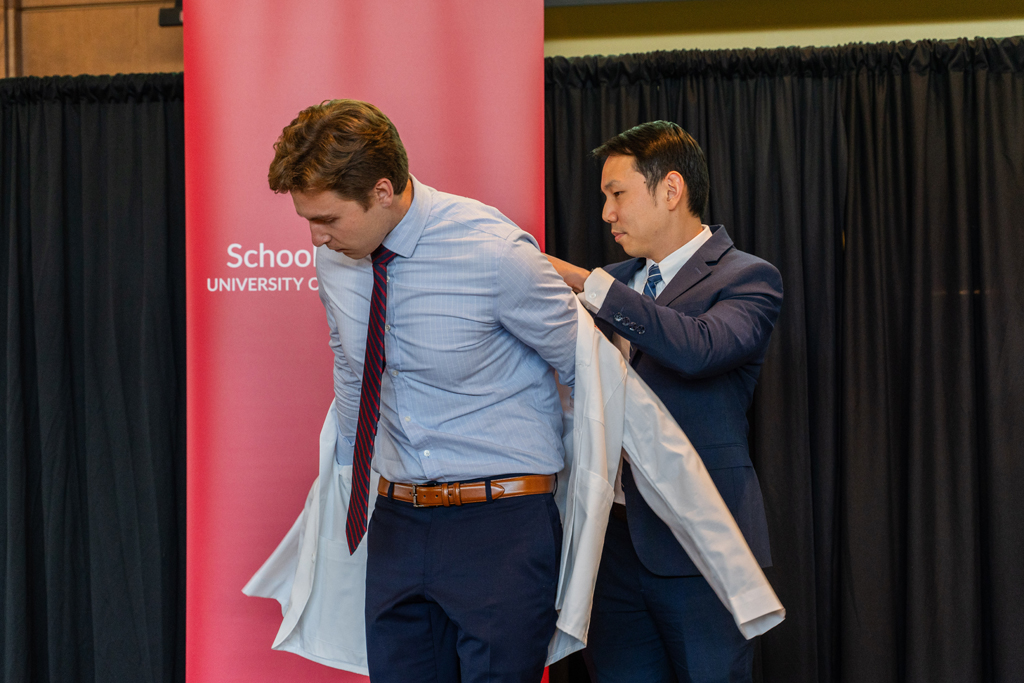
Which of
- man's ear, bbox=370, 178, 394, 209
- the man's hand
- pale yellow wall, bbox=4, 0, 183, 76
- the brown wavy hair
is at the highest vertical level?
pale yellow wall, bbox=4, 0, 183, 76

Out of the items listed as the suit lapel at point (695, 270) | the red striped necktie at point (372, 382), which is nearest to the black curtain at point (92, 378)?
the red striped necktie at point (372, 382)

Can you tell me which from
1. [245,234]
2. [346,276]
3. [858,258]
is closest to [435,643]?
[346,276]

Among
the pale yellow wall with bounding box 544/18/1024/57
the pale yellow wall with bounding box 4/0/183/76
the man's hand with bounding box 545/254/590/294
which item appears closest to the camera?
the man's hand with bounding box 545/254/590/294

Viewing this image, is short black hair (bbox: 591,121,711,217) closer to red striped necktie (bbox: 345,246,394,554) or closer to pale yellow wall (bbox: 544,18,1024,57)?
red striped necktie (bbox: 345,246,394,554)

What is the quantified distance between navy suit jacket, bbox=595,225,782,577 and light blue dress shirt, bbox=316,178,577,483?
0.22m

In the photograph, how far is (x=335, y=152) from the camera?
4.28 ft

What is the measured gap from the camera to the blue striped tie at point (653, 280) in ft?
6.40

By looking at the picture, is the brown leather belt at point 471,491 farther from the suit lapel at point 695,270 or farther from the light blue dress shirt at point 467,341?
the suit lapel at point 695,270

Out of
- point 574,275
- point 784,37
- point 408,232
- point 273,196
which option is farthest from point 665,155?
A: point 784,37

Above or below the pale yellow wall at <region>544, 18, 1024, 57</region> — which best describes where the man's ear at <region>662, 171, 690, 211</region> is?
below

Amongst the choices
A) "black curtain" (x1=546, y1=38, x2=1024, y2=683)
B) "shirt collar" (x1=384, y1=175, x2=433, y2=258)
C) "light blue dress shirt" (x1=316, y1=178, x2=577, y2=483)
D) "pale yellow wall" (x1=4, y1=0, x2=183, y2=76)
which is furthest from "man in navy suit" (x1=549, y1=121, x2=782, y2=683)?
"pale yellow wall" (x1=4, y1=0, x2=183, y2=76)

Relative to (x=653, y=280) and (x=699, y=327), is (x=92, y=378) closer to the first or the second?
(x=653, y=280)

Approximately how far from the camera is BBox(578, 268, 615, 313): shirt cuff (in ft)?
5.36

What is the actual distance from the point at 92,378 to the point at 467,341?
2.27 meters
